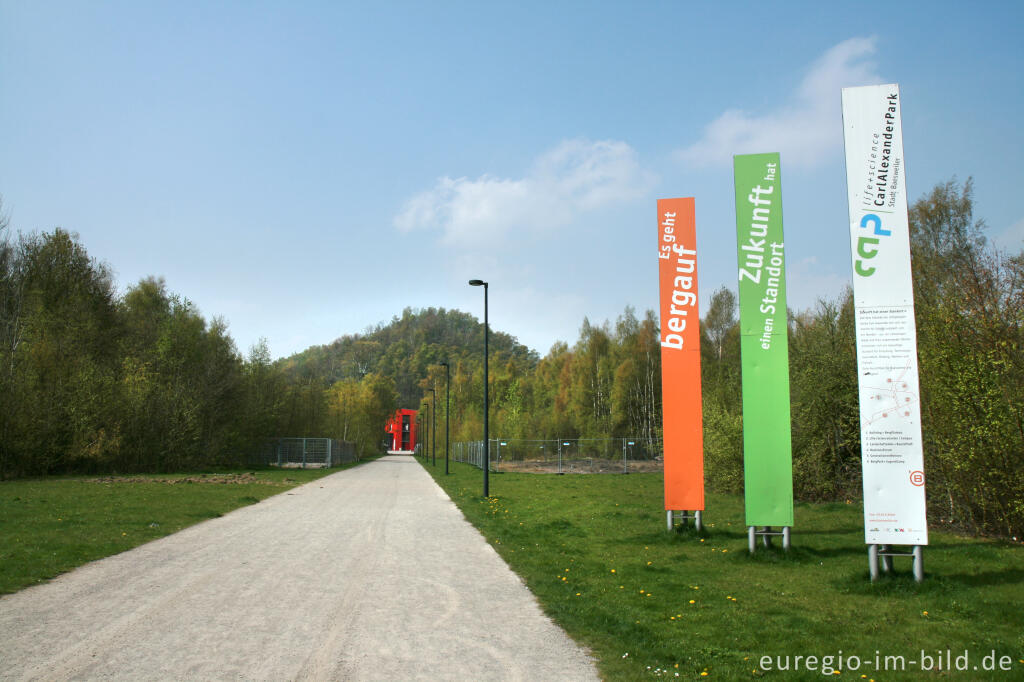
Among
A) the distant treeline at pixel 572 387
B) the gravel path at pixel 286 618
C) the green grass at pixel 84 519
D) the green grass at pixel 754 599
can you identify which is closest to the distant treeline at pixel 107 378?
the distant treeline at pixel 572 387

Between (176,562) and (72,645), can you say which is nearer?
(72,645)

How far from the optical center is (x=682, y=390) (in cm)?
1163

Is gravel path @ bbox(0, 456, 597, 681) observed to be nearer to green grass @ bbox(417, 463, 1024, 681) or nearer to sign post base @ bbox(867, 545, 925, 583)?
green grass @ bbox(417, 463, 1024, 681)

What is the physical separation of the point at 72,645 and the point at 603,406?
178 ft

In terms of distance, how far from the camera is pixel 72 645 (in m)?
5.18

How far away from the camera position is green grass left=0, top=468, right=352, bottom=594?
873cm

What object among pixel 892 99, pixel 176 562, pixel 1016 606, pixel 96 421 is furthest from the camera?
pixel 96 421

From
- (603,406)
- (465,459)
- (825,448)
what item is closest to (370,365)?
(465,459)

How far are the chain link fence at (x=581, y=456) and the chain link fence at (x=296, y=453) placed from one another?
1299 centimetres

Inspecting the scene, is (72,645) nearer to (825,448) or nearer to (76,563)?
(76,563)

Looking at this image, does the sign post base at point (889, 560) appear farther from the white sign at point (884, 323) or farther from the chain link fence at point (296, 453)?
the chain link fence at point (296, 453)

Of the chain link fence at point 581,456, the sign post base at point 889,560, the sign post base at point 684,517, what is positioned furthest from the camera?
the chain link fence at point 581,456

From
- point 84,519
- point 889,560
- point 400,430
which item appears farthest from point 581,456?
point 400,430

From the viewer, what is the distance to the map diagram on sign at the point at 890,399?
768 cm
